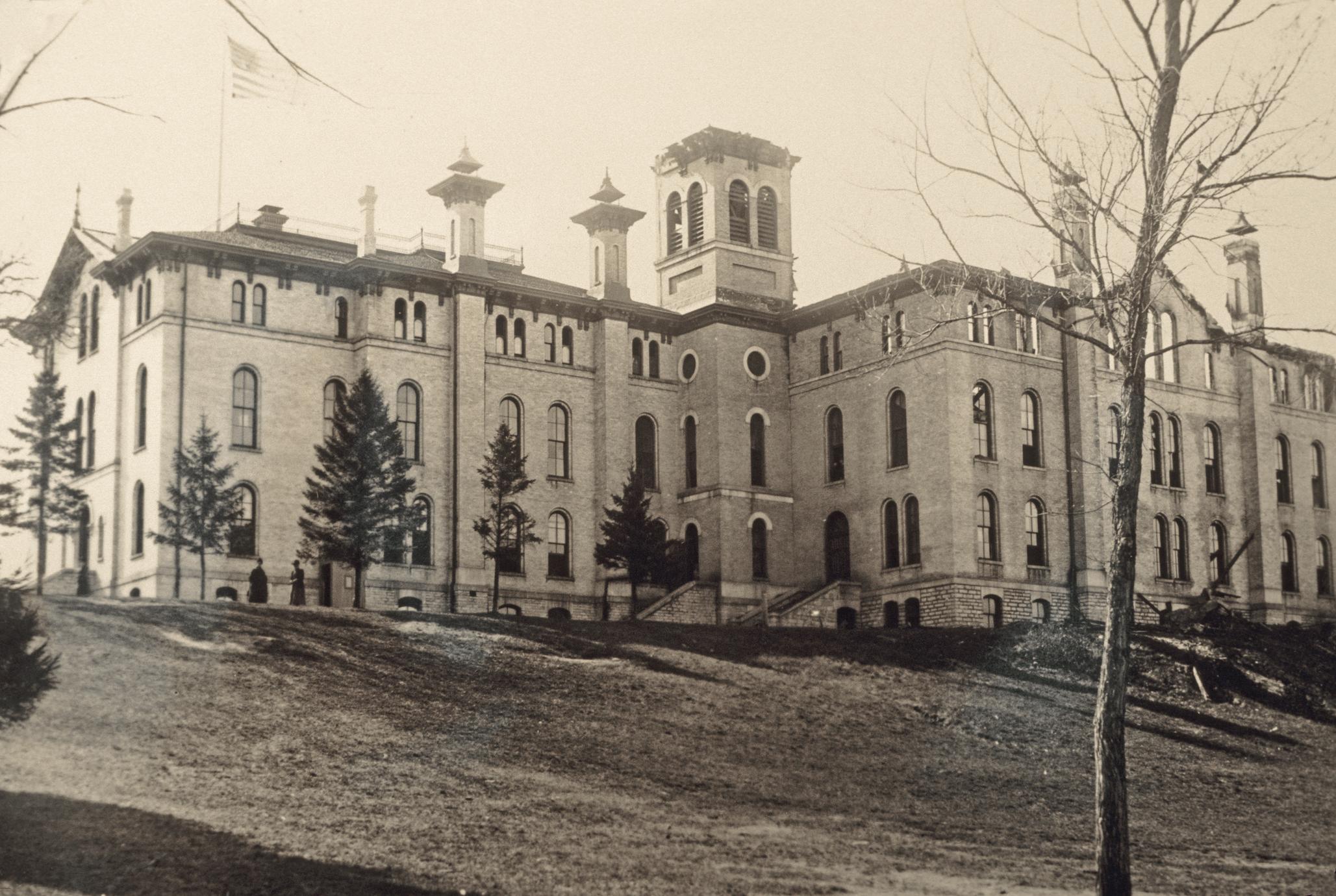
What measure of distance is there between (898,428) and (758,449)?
4940mm

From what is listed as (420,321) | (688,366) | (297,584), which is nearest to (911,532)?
(688,366)

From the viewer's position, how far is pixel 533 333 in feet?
157

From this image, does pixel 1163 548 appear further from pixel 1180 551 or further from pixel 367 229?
pixel 367 229

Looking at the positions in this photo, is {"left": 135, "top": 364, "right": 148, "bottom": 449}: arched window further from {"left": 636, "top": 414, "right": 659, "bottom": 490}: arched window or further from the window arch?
{"left": 636, "top": 414, "right": 659, "bottom": 490}: arched window

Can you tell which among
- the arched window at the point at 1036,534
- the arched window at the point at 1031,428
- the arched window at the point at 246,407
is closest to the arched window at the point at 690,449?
the arched window at the point at 1031,428

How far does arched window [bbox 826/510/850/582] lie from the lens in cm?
4816

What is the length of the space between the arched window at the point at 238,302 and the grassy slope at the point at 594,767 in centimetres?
1313

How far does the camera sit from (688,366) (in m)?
50.7

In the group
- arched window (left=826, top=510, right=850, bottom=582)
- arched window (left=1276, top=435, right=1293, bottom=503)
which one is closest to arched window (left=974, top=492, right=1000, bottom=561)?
arched window (left=826, top=510, right=850, bottom=582)

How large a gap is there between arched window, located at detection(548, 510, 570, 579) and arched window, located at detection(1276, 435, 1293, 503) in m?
22.2

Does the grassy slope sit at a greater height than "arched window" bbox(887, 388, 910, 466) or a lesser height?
lesser

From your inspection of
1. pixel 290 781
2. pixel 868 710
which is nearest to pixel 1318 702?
pixel 868 710

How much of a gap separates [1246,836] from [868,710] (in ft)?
26.8

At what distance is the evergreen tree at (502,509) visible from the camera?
41281 mm
